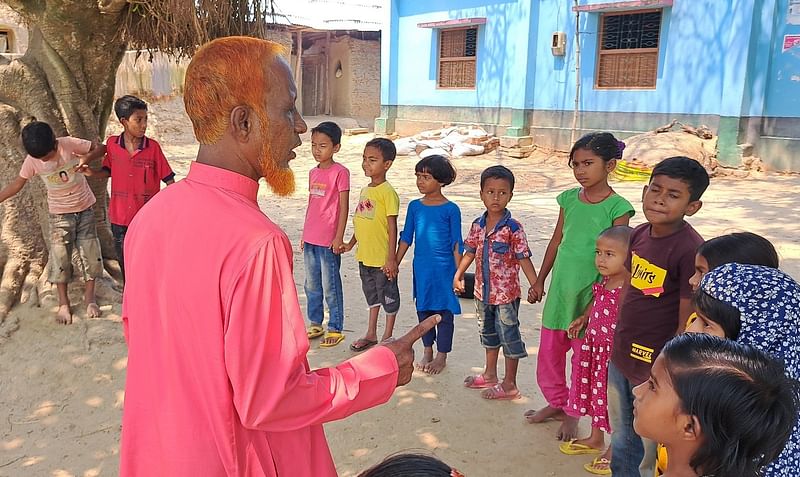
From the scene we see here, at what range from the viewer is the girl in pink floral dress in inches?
106

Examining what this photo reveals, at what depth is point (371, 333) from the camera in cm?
433

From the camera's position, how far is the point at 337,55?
22.1m

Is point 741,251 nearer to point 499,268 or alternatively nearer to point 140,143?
point 499,268

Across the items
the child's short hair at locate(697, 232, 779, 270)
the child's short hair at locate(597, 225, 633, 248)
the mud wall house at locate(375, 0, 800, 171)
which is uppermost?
the mud wall house at locate(375, 0, 800, 171)

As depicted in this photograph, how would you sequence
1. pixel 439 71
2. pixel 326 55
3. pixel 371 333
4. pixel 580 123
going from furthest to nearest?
1. pixel 326 55
2. pixel 439 71
3. pixel 580 123
4. pixel 371 333

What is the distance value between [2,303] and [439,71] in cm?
1349

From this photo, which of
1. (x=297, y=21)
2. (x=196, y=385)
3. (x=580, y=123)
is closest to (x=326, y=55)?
(x=297, y=21)

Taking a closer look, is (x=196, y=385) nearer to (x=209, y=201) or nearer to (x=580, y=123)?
(x=209, y=201)

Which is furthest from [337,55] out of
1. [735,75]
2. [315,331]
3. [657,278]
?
[657,278]

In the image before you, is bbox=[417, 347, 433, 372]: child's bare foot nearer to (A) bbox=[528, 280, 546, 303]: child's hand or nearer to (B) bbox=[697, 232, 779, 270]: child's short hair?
(A) bbox=[528, 280, 546, 303]: child's hand

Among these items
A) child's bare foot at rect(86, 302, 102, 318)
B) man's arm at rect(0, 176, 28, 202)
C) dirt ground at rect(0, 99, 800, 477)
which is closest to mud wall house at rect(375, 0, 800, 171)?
dirt ground at rect(0, 99, 800, 477)

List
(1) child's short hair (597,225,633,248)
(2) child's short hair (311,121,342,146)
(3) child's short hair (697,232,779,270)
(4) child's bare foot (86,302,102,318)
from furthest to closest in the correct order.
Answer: (4) child's bare foot (86,302,102,318) → (2) child's short hair (311,121,342,146) → (1) child's short hair (597,225,633,248) → (3) child's short hair (697,232,779,270)

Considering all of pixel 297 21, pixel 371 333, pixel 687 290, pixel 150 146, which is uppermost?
pixel 297 21

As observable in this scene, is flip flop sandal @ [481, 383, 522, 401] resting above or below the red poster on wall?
below
